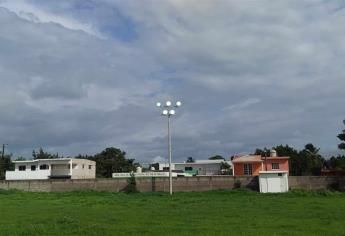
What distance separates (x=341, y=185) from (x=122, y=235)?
50582 millimetres

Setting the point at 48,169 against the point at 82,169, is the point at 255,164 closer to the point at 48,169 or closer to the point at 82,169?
the point at 82,169

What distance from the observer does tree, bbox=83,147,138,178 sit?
118m

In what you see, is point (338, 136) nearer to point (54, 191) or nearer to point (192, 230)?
point (54, 191)

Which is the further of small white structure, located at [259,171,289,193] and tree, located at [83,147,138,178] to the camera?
tree, located at [83,147,138,178]

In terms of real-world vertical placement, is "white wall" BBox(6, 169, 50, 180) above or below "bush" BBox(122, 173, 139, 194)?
above

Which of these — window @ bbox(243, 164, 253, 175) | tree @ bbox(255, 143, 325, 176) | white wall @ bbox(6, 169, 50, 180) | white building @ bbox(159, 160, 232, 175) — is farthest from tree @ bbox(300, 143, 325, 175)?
white wall @ bbox(6, 169, 50, 180)

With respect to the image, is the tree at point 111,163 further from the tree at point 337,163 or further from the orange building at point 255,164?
the tree at point 337,163

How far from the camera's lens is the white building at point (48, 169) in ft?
312

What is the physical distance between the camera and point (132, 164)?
120750 mm

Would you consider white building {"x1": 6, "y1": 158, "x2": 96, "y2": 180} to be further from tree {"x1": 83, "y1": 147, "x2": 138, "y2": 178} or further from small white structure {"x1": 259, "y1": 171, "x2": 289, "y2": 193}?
small white structure {"x1": 259, "y1": 171, "x2": 289, "y2": 193}

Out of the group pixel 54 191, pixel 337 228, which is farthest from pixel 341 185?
pixel 337 228

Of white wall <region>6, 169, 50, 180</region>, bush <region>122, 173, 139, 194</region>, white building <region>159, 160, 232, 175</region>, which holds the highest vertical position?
white building <region>159, 160, 232, 175</region>

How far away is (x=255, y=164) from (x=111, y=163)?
43341 mm

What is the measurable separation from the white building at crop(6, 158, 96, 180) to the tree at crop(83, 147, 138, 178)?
19.0m
